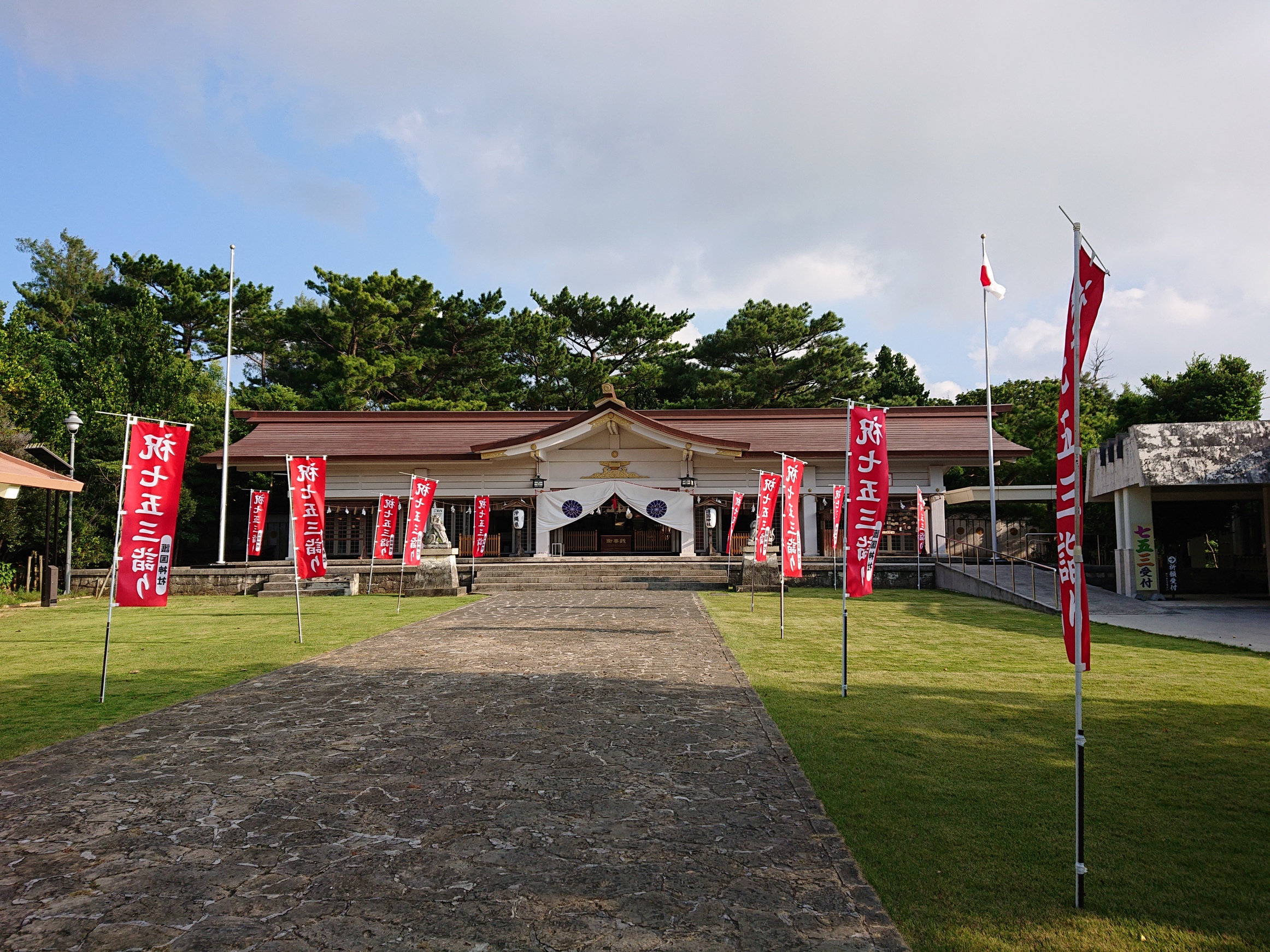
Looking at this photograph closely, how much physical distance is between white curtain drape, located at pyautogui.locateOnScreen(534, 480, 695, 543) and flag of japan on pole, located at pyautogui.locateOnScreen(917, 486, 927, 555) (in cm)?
703

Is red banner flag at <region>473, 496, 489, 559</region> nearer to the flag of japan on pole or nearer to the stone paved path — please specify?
the flag of japan on pole

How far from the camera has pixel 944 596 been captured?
711 inches

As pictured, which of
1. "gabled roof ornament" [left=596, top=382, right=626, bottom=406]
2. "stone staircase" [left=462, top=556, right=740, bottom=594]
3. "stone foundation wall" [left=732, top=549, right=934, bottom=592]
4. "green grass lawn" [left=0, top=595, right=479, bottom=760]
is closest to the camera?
"green grass lawn" [left=0, top=595, right=479, bottom=760]

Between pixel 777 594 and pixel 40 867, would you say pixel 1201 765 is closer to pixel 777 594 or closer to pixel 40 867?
pixel 40 867

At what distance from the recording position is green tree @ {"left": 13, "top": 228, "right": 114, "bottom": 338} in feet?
Result: 117

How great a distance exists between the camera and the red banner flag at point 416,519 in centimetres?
1777

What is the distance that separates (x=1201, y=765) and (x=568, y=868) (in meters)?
4.33

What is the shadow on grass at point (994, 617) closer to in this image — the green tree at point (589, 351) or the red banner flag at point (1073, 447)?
the red banner flag at point (1073, 447)

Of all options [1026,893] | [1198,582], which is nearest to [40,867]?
[1026,893]

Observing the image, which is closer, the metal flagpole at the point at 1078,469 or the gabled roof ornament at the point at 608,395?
the metal flagpole at the point at 1078,469

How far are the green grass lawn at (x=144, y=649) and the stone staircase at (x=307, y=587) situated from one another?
1.22 meters

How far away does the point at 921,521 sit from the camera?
23.8 metres

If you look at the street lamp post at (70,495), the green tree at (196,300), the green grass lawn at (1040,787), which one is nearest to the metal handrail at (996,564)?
the green grass lawn at (1040,787)

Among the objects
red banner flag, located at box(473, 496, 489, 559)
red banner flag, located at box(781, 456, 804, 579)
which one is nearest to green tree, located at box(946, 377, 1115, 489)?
red banner flag, located at box(781, 456, 804, 579)
